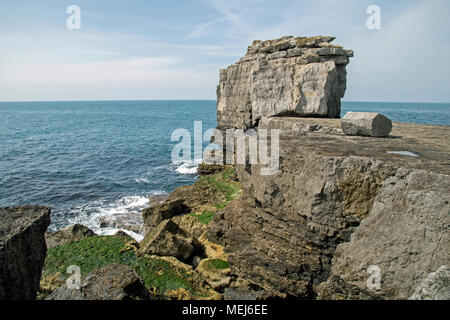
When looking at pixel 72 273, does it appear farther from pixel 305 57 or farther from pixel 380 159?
pixel 305 57

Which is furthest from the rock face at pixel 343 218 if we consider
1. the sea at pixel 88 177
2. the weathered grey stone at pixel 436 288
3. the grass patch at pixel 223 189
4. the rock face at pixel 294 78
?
the sea at pixel 88 177

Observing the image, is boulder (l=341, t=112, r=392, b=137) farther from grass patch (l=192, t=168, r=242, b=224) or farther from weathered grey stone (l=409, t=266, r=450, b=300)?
grass patch (l=192, t=168, r=242, b=224)

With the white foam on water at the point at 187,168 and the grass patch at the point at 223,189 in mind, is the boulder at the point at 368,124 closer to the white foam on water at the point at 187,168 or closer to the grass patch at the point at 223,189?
the grass patch at the point at 223,189

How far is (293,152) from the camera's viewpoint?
6633 mm

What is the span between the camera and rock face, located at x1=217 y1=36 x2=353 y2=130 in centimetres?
1390

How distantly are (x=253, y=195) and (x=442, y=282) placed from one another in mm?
5093

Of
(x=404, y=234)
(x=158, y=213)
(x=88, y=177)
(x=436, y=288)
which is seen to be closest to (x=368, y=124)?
(x=404, y=234)

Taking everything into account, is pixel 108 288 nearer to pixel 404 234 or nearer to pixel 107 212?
pixel 404 234

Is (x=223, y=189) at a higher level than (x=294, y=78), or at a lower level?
lower

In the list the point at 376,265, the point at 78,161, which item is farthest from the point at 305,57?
the point at 78,161

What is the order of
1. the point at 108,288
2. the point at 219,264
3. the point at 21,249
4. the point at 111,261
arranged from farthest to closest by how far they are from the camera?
the point at 111,261 → the point at 219,264 → the point at 108,288 → the point at 21,249

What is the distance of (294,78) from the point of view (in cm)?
1480

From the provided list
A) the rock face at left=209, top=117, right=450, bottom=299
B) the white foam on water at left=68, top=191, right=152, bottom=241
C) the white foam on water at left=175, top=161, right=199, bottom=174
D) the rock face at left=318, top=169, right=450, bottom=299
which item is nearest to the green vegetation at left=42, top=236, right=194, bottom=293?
the rock face at left=209, top=117, right=450, bottom=299

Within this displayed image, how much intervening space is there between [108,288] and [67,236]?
24.6ft
